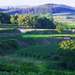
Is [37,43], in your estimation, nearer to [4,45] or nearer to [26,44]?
[26,44]

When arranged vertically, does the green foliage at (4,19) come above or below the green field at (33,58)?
below

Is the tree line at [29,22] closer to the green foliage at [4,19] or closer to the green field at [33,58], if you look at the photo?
the green foliage at [4,19]

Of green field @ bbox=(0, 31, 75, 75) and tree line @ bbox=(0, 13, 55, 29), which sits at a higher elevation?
green field @ bbox=(0, 31, 75, 75)

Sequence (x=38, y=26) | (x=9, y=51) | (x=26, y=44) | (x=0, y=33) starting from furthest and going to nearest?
(x=38, y=26) < (x=0, y=33) < (x=26, y=44) < (x=9, y=51)

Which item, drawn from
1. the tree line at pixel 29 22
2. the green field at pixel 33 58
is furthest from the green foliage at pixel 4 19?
the green field at pixel 33 58

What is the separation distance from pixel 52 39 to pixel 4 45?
998 cm

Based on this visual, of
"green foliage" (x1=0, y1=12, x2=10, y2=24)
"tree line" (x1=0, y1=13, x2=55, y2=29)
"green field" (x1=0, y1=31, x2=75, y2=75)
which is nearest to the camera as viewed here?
"green field" (x1=0, y1=31, x2=75, y2=75)

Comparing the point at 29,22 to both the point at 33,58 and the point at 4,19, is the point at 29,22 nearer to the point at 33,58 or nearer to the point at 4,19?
the point at 4,19

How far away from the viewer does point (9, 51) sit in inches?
1385

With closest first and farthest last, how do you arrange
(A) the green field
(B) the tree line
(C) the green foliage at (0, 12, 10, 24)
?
(A) the green field → (B) the tree line → (C) the green foliage at (0, 12, 10, 24)

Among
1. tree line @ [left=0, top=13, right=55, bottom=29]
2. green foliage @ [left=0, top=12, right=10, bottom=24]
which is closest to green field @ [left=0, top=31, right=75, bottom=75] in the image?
tree line @ [left=0, top=13, right=55, bottom=29]

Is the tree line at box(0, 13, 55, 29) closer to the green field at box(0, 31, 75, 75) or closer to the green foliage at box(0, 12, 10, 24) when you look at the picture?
the green foliage at box(0, 12, 10, 24)

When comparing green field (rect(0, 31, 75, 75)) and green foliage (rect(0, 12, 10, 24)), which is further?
green foliage (rect(0, 12, 10, 24))

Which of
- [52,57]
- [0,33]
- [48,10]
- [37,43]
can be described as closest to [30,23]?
[0,33]
